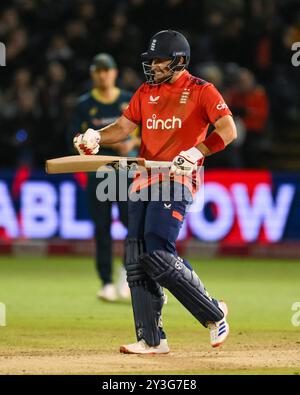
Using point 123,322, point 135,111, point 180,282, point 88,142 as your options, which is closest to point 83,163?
point 88,142

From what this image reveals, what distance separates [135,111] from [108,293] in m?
3.60

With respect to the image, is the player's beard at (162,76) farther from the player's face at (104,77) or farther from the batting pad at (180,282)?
the player's face at (104,77)

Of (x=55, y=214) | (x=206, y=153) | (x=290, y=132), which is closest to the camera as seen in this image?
(x=206, y=153)

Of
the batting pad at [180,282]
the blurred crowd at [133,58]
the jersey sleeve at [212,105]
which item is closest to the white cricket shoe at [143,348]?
the batting pad at [180,282]

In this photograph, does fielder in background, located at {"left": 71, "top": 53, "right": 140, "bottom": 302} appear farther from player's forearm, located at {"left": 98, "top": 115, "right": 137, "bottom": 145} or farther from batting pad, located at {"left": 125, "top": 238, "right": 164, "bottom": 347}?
batting pad, located at {"left": 125, "top": 238, "right": 164, "bottom": 347}

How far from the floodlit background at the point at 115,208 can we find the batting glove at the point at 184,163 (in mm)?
1375

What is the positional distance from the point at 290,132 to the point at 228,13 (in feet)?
7.93

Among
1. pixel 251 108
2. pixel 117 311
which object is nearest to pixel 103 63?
pixel 117 311

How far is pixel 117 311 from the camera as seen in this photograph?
10961mm

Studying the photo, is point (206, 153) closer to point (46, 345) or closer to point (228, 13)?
point (46, 345)

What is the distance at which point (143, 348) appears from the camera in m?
8.29

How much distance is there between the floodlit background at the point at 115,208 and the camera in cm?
895

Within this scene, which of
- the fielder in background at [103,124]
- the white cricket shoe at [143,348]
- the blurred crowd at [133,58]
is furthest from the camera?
the blurred crowd at [133,58]

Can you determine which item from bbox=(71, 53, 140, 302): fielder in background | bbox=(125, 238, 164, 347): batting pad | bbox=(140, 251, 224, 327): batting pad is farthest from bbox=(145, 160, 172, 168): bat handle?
bbox=(71, 53, 140, 302): fielder in background
